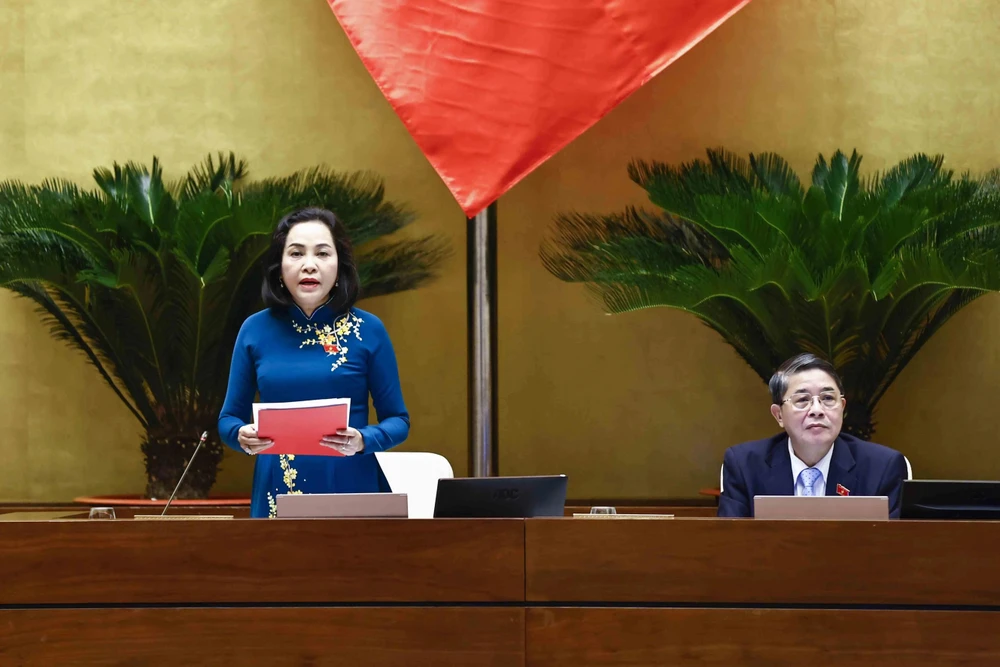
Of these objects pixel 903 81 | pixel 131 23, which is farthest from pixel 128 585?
pixel 903 81

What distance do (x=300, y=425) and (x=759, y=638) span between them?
1.30 metres

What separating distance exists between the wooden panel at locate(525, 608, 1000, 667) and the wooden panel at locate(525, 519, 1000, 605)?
0.04 metres

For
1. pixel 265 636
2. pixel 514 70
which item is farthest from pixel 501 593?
pixel 514 70

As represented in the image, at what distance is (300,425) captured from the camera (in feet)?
10.3

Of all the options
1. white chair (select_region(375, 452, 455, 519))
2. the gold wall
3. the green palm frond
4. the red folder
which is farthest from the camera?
the gold wall

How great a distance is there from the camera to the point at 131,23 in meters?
6.62

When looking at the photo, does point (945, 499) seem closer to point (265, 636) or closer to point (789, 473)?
point (789, 473)

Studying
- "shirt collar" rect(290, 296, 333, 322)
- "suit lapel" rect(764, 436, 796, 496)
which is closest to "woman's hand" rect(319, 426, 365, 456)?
"shirt collar" rect(290, 296, 333, 322)

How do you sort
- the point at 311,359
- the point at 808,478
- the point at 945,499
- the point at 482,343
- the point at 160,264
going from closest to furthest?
1. the point at 945,499
2. the point at 311,359
3. the point at 808,478
4. the point at 160,264
5. the point at 482,343

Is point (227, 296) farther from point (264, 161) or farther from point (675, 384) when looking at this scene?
point (675, 384)

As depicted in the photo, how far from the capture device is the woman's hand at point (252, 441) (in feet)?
10.5

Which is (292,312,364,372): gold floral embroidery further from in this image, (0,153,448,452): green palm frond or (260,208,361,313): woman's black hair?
(0,153,448,452): green palm frond

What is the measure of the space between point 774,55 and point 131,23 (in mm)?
3652

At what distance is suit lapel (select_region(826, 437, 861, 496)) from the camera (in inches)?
141
